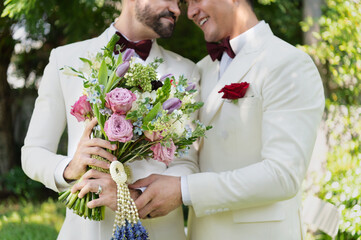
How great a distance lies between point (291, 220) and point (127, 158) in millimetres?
1041

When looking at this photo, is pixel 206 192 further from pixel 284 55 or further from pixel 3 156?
pixel 3 156

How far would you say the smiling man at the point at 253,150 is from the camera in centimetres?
243

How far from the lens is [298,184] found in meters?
2.49

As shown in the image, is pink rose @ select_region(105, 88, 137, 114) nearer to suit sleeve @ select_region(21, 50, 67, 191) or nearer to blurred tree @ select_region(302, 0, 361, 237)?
suit sleeve @ select_region(21, 50, 67, 191)

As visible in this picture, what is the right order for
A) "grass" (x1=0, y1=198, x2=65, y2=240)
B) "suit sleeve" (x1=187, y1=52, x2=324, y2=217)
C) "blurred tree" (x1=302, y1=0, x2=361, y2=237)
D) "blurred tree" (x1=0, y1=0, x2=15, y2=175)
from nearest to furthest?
"suit sleeve" (x1=187, y1=52, x2=324, y2=217) → "grass" (x1=0, y1=198, x2=65, y2=240) → "blurred tree" (x1=302, y1=0, x2=361, y2=237) → "blurred tree" (x1=0, y1=0, x2=15, y2=175)

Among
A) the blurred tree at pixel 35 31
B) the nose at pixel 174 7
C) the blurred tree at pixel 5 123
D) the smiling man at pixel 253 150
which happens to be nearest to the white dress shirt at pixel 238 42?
the smiling man at pixel 253 150

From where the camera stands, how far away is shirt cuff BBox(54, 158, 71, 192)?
2.55 metres

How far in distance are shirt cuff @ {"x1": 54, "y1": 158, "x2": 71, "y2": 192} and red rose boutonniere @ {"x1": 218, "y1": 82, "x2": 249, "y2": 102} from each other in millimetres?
984

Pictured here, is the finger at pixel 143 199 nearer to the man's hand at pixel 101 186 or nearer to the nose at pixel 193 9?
the man's hand at pixel 101 186

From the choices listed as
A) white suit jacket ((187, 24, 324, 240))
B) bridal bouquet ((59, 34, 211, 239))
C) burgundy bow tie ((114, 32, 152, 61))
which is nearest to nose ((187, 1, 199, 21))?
burgundy bow tie ((114, 32, 152, 61))

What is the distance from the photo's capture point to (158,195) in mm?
2402

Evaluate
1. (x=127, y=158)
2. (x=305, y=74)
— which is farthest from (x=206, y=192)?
(x=305, y=74)

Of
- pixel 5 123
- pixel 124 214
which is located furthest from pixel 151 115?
pixel 5 123

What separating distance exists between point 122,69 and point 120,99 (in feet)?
0.60
